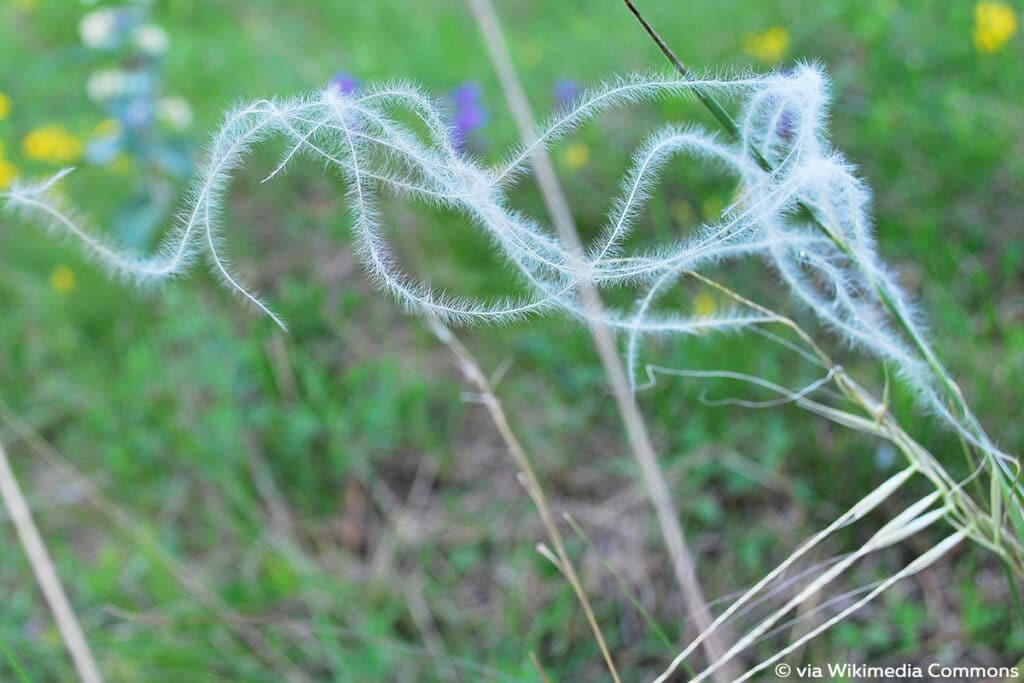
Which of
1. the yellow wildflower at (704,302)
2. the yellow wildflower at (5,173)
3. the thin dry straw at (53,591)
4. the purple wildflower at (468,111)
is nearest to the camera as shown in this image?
the thin dry straw at (53,591)

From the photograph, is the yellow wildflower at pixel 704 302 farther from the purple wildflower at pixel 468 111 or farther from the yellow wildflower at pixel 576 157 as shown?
the purple wildflower at pixel 468 111

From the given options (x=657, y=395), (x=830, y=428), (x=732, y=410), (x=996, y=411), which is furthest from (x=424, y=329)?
(x=996, y=411)

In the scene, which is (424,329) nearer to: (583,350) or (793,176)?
(583,350)

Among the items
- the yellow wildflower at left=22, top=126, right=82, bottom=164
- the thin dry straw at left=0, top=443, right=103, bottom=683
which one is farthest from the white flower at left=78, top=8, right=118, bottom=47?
the thin dry straw at left=0, top=443, right=103, bottom=683

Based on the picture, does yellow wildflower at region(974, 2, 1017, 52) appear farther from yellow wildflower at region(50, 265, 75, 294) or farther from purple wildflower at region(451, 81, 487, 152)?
yellow wildflower at region(50, 265, 75, 294)

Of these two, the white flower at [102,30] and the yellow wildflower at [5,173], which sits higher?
the white flower at [102,30]

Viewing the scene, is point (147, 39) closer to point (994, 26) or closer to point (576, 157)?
point (576, 157)

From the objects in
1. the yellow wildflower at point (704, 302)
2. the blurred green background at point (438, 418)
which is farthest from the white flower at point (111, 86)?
the yellow wildflower at point (704, 302)

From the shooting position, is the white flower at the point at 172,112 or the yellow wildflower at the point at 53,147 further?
the yellow wildflower at the point at 53,147
